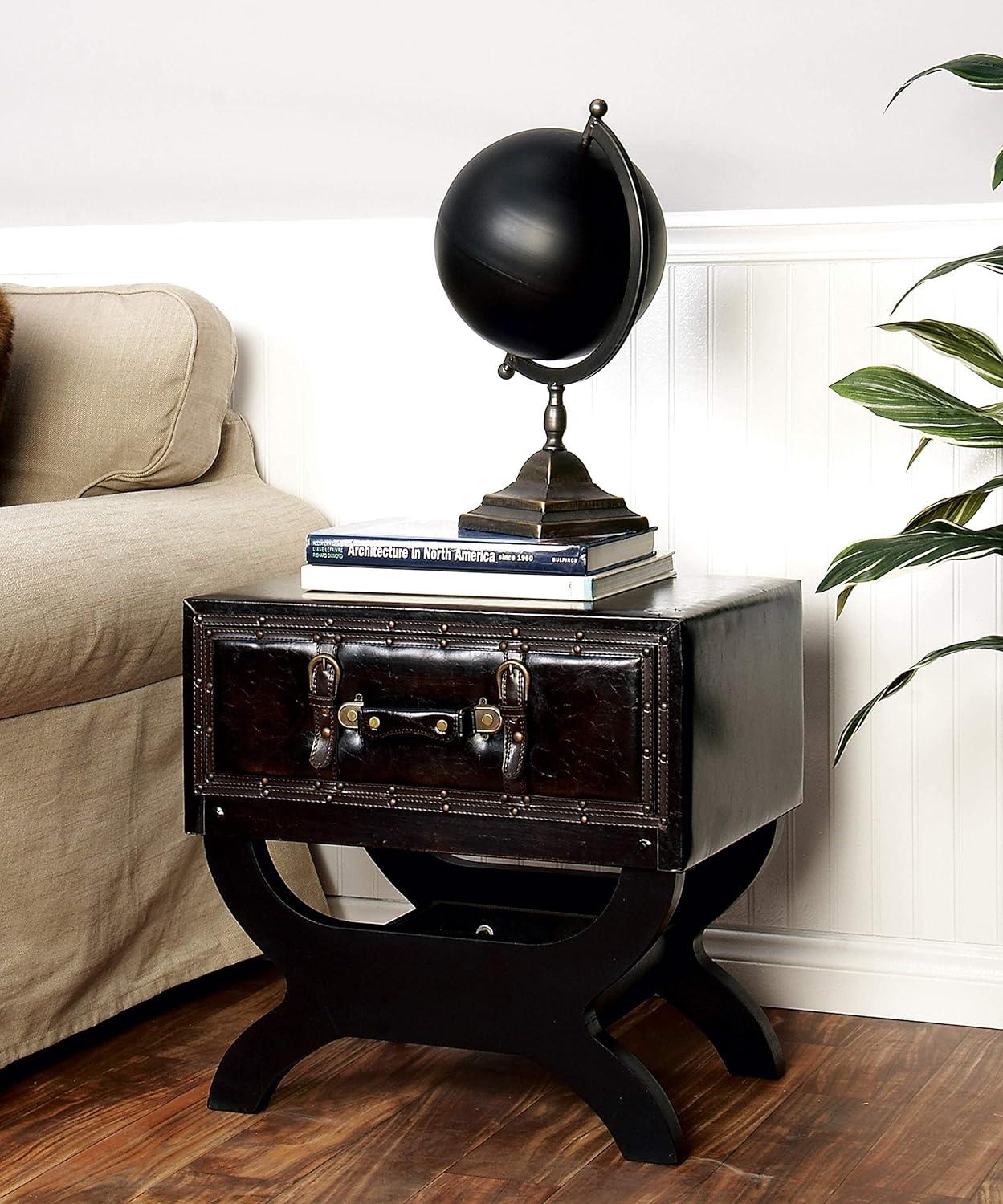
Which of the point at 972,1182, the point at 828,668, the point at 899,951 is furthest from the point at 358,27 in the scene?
the point at 972,1182

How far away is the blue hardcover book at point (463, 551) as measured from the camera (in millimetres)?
1348

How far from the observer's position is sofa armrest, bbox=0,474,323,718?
4.65 feet

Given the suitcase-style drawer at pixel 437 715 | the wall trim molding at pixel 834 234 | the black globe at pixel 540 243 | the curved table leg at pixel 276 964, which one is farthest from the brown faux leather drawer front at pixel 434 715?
the wall trim molding at pixel 834 234

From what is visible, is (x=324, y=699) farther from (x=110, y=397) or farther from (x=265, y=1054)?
(x=110, y=397)

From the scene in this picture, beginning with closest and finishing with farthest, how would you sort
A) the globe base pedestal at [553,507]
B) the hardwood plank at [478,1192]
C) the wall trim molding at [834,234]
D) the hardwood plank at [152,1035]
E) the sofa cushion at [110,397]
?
1. the hardwood plank at [478,1192]
2. the globe base pedestal at [553,507]
3. the hardwood plank at [152,1035]
4. the wall trim molding at [834,234]
5. the sofa cushion at [110,397]

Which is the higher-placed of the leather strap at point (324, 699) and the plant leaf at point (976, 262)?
the plant leaf at point (976, 262)

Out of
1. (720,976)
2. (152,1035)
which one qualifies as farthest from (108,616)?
(720,976)

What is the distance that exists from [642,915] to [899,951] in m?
0.57

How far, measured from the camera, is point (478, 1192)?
1.31 m

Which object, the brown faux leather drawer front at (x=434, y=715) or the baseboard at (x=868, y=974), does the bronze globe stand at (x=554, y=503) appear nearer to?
the brown faux leather drawer front at (x=434, y=715)

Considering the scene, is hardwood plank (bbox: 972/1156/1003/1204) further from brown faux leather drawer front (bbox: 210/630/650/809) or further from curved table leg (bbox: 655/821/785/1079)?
brown faux leather drawer front (bbox: 210/630/650/809)

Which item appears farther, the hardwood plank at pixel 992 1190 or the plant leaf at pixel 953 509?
the plant leaf at pixel 953 509

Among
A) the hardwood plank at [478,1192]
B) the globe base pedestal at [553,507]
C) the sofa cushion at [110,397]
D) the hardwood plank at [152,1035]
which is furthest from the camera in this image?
the sofa cushion at [110,397]

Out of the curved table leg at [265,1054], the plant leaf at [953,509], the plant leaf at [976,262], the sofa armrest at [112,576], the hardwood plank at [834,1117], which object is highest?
the plant leaf at [976,262]
